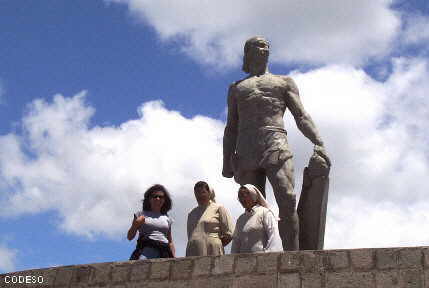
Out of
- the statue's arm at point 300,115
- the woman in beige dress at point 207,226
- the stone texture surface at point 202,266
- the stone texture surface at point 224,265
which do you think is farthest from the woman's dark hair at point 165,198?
the statue's arm at point 300,115

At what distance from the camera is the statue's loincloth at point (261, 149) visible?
8.96 meters

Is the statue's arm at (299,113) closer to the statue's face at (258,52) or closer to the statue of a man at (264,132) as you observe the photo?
the statue of a man at (264,132)

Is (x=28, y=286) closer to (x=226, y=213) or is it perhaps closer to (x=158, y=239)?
(x=158, y=239)

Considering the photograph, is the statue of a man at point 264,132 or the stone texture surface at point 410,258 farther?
the statue of a man at point 264,132

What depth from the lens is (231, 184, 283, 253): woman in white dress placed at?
7.14m

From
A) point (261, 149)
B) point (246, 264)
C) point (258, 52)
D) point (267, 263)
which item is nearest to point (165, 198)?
point (246, 264)

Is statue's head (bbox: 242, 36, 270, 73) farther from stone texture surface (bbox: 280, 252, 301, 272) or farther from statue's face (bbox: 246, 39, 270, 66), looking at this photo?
stone texture surface (bbox: 280, 252, 301, 272)

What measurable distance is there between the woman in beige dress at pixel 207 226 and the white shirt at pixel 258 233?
1.14 ft

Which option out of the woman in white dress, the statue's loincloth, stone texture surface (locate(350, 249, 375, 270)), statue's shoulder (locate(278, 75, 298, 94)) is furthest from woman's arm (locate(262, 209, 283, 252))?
statue's shoulder (locate(278, 75, 298, 94))

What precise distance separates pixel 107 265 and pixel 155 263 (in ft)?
1.89

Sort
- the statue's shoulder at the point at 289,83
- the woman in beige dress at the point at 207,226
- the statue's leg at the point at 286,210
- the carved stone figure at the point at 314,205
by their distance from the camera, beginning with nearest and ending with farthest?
the woman in beige dress at the point at 207,226 → the statue's leg at the point at 286,210 → the carved stone figure at the point at 314,205 → the statue's shoulder at the point at 289,83

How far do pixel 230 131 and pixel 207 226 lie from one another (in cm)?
245

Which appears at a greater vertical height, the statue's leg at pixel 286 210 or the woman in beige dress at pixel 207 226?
the statue's leg at pixel 286 210

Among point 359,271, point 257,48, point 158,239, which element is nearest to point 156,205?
point 158,239
